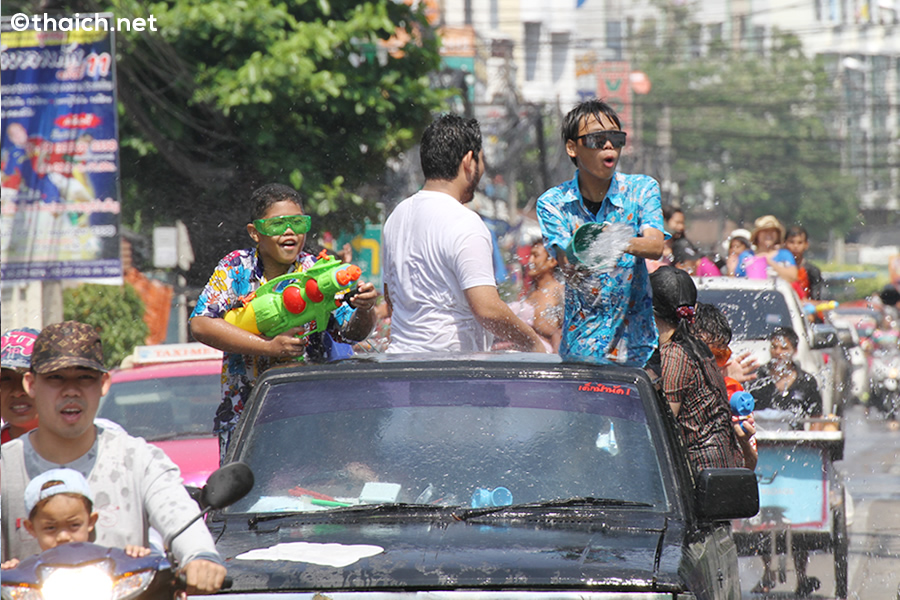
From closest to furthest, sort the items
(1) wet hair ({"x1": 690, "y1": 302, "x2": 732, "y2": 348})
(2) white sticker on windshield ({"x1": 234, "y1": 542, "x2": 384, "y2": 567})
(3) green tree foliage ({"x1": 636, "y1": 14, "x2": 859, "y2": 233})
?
(2) white sticker on windshield ({"x1": 234, "y1": 542, "x2": 384, "y2": 567}) < (1) wet hair ({"x1": 690, "y1": 302, "x2": 732, "y2": 348}) < (3) green tree foliage ({"x1": 636, "y1": 14, "x2": 859, "y2": 233})


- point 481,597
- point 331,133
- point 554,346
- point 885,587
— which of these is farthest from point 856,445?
point 481,597

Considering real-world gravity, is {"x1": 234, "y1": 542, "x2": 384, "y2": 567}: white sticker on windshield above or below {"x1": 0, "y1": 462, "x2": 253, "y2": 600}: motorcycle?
below

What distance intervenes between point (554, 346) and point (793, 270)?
522cm

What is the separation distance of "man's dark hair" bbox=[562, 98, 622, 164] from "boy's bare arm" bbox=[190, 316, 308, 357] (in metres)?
1.39

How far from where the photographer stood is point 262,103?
13719 millimetres

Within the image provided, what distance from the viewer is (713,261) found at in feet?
37.1

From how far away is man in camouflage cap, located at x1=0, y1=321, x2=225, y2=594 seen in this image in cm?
342

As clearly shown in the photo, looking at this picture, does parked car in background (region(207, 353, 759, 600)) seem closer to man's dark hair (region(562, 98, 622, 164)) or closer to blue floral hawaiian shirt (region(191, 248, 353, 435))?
blue floral hawaiian shirt (region(191, 248, 353, 435))

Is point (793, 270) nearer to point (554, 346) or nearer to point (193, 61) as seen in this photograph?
point (554, 346)

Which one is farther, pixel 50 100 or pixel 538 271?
pixel 50 100

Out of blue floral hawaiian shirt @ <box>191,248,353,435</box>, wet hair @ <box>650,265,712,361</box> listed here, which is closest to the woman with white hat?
wet hair @ <box>650,265,712,361</box>

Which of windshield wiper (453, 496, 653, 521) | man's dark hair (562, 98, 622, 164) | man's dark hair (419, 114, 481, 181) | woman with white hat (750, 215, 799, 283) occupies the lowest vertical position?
windshield wiper (453, 496, 653, 521)

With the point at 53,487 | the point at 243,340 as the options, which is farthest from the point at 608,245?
the point at 53,487

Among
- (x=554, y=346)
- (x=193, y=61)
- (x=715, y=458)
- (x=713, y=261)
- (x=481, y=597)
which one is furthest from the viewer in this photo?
(x=193, y=61)
